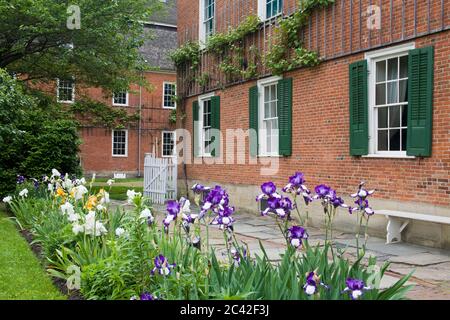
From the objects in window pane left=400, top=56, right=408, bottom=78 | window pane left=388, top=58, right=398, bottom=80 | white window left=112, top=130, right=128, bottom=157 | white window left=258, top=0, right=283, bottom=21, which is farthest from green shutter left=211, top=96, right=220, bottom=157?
white window left=112, top=130, right=128, bottom=157

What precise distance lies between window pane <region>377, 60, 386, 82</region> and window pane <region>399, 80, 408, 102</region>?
0.47m

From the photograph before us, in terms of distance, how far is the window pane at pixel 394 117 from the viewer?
8856mm

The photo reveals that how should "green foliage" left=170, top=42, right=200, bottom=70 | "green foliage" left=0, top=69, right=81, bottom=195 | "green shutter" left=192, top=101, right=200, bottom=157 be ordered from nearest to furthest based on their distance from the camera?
"green foliage" left=0, top=69, right=81, bottom=195 < "green foliage" left=170, top=42, right=200, bottom=70 < "green shutter" left=192, top=101, right=200, bottom=157

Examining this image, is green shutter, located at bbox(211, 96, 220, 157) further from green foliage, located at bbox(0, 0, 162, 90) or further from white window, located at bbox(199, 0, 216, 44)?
green foliage, located at bbox(0, 0, 162, 90)

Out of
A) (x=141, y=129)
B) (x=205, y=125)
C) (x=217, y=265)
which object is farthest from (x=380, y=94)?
(x=141, y=129)

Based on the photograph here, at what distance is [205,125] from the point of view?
15.7 meters

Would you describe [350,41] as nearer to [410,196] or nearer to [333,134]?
[333,134]

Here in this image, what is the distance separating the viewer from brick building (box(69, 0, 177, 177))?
1178 inches

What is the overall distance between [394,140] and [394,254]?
2.40 metres

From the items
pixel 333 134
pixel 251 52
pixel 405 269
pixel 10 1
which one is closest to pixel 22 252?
pixel 405 269

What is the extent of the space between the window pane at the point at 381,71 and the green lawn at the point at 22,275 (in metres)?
6.59

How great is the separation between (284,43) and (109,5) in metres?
7.10

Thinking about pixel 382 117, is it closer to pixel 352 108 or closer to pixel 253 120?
pixel 352 108

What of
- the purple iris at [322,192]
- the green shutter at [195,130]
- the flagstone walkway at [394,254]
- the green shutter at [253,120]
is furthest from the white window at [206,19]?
the purple iris at [322,192]
